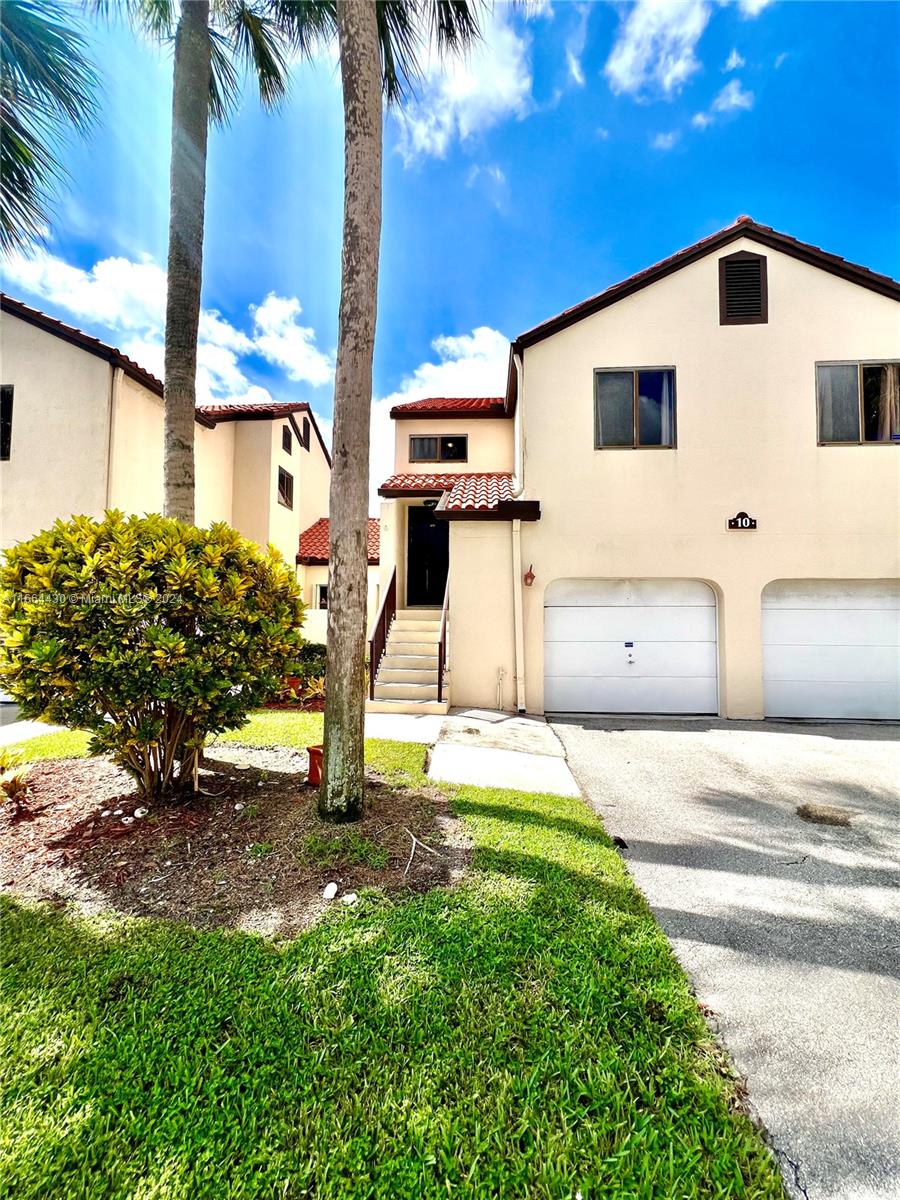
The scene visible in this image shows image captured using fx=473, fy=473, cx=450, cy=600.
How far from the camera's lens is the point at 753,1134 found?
5.59 feet

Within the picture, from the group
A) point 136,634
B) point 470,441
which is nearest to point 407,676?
point 136,634

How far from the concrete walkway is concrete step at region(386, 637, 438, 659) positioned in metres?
2.03

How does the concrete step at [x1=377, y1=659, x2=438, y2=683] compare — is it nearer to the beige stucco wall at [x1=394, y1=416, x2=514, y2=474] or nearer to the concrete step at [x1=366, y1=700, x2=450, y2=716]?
the concrete step at [x1=366, y1=700, x2=450, y2=716]

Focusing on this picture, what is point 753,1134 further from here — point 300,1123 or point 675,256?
point 675,256

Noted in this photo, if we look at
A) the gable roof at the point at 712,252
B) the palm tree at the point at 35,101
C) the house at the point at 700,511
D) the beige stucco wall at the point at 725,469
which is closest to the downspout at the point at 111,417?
the palm tree at the point at 35,101

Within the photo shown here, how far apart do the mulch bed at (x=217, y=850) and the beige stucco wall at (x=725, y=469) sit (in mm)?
5090

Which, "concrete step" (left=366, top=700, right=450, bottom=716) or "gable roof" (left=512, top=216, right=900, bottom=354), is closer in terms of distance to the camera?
"concrete step" (left=366, top=700, right=450, bottom=716)

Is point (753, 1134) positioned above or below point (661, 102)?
below

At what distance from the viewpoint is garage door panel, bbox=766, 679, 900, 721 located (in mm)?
8617

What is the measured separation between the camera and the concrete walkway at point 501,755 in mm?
5160

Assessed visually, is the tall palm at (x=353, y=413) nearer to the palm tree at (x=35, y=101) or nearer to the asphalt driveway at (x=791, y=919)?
the asphalt driveway at (x=791, y=919)

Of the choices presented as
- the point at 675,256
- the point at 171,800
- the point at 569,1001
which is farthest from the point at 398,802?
the point at 675,256

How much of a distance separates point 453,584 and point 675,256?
24.0 ft

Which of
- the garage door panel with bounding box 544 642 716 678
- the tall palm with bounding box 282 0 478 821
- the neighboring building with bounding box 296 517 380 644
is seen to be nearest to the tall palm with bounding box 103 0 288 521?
the tall palm with bounding box 282 0 478 821
